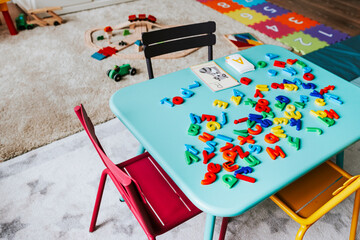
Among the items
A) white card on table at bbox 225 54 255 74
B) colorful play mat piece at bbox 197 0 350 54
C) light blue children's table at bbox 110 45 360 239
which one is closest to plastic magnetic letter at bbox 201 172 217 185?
light blue children's table at bbox 110 45 360 239

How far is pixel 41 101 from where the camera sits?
7.46 ft

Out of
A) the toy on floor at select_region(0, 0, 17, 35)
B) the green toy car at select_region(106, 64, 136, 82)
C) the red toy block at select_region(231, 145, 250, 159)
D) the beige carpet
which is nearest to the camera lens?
the red toy block at select_region(231, 145, 250, 159)

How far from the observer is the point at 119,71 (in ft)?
8.22

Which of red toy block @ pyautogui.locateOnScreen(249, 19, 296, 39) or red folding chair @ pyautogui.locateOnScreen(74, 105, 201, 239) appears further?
red toy block @ pyautogui.locateOnScreen(249, 19, 296, 39)

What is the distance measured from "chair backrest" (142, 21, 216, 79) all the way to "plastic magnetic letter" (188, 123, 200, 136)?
1.97ft

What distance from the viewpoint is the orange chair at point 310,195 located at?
1.13m

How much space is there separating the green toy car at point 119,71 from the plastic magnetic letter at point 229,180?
1742 millimetres

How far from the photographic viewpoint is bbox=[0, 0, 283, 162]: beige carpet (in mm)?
2049

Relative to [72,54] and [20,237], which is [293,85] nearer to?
[20,237]

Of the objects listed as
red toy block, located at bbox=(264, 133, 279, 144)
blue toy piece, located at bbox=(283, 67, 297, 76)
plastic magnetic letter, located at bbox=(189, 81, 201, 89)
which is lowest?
red toy block, located at bbox=(264, 133, 279, 144)

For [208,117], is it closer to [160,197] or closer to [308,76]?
[160,197]

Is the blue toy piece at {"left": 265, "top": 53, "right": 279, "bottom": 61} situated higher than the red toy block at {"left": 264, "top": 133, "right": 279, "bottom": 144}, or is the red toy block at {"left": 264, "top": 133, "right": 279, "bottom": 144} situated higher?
the blue toy piece at {"left": 265, "top": 53, "right": 279, "bottom": 61}

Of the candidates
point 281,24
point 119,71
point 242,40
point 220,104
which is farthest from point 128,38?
point 220,104

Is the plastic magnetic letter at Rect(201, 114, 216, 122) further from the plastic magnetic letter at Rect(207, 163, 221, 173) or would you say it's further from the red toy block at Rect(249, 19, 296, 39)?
the red toy block at Rect(249, 19, 296, 39)
